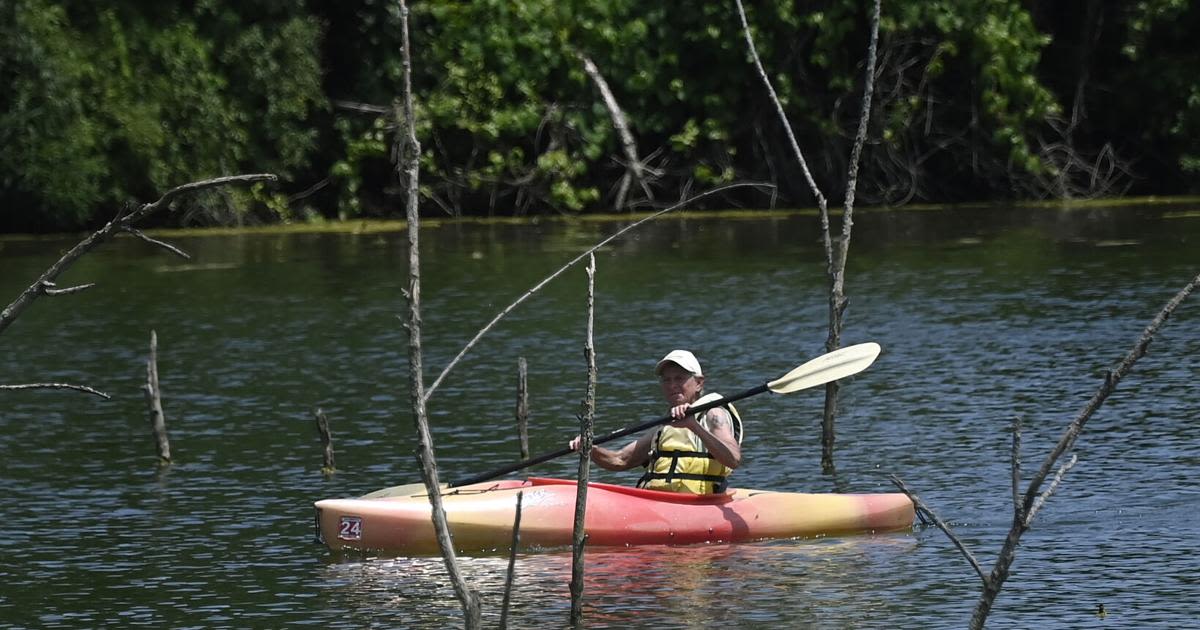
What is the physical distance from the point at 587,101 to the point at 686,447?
82.4ft

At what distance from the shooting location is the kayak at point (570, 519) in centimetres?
1202

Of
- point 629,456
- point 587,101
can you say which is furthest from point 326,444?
point 587,101

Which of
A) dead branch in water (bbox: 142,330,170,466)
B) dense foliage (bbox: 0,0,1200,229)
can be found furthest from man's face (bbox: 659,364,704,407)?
dense foliage (bbox: 0,0,1200,229)

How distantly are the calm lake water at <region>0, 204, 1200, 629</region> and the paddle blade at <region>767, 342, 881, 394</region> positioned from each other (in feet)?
3.25

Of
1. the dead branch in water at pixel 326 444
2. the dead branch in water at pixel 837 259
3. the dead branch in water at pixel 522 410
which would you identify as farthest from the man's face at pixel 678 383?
the dead branch in water at pixel 326 444

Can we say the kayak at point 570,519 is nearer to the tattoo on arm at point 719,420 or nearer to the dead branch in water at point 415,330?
the tattoo on arm at point 719,420

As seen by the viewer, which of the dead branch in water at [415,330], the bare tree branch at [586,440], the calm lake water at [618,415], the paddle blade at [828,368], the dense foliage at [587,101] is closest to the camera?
the dead branch in water at [415,330]

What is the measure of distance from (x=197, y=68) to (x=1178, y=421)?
24.5 meters

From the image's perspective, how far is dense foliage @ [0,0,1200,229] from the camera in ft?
114

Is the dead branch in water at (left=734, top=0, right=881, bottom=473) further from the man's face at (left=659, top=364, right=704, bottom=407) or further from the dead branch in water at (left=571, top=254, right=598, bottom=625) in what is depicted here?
the dead branch in water at (left=571, top=254, right=598, bottom=625)

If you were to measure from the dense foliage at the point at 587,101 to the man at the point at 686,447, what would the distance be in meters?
23.1

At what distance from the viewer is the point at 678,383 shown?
1142 cm

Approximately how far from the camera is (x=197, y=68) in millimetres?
36312

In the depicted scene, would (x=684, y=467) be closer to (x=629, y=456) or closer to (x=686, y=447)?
(x=686, y=447)
